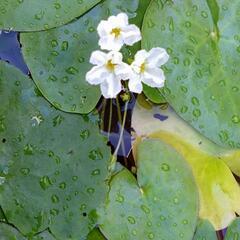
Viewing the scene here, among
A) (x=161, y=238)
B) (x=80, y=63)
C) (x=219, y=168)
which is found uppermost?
(x=80, y=63)

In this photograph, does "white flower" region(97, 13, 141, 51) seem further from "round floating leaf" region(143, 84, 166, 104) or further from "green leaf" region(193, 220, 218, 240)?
"green leaf" region(193, 220, 218, 240)

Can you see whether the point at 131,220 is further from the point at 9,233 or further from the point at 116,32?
the point at 116,32

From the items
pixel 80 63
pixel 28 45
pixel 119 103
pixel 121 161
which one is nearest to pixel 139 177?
pixel 121 161

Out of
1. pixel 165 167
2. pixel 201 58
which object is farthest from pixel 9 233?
pixel 201 58

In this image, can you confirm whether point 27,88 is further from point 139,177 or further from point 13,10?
point 139,177

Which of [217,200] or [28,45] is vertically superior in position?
[28,45]

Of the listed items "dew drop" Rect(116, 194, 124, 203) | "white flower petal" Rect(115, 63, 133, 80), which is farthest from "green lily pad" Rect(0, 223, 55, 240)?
"white flower petal" Rect(115, 63, 133, 80)
